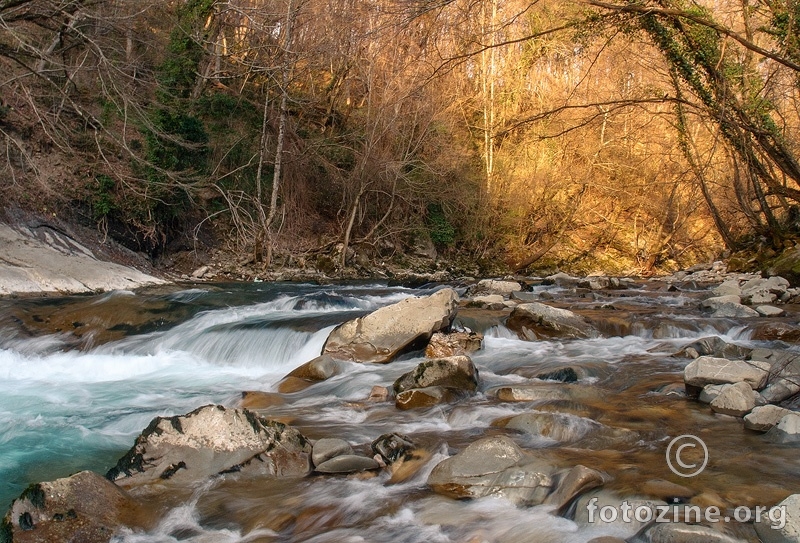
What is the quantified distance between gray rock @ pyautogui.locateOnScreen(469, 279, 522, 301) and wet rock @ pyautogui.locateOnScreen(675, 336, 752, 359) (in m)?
5.48

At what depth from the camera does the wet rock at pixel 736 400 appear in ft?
14.9

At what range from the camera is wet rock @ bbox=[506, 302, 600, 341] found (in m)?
8.04

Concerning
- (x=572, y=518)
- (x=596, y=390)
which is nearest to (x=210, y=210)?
(x=596, y=390)

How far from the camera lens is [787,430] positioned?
3.98 metres

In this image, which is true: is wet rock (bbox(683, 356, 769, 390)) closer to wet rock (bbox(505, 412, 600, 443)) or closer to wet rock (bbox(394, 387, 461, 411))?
wet rock (bbox(505, 412, 600, 443))

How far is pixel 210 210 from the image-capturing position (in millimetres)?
16969

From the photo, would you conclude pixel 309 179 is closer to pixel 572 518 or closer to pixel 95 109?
pixel 95 109

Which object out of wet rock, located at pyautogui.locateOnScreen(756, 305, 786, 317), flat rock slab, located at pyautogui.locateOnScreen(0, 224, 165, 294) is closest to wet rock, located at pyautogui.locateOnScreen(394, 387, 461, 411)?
wet rock, located at pyautogui.locateOnScreen(756, 305, 786, 317)

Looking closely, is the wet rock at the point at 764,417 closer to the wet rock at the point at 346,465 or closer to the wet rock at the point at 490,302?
the wet rock at the point at 346,465

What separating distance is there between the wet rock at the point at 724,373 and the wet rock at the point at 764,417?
55 cm

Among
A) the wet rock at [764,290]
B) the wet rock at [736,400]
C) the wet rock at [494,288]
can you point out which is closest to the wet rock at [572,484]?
the wet rock at [736,400]

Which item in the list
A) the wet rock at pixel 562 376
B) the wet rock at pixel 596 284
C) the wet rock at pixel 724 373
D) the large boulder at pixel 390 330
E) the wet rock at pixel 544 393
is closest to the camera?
the wet rock at pixel 724 373

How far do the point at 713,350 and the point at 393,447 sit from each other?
4039mm

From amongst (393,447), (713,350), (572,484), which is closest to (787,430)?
(572,484)
